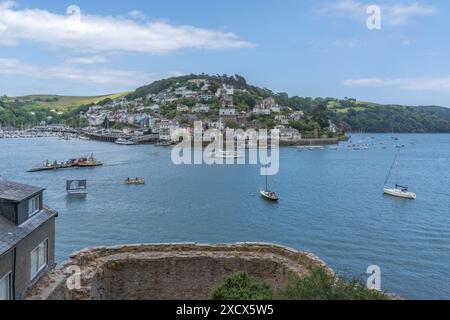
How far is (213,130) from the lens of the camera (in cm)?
11544

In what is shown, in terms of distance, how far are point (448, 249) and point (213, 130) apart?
91361 mm

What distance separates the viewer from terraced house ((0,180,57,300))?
9.09 m

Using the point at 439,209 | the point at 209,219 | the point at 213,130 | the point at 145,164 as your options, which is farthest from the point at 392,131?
the point at 209,219

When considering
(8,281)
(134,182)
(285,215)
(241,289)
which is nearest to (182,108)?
(134,182)

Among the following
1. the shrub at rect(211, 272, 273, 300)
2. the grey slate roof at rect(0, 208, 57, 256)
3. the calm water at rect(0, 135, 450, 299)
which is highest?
the grey slate roof at rect(0, 208, 57, 256)

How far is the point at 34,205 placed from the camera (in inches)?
444

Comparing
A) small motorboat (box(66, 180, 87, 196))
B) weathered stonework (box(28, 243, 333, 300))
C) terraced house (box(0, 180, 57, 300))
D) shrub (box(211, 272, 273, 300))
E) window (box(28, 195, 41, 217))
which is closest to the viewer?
shrub (box(211, 272, 273, 300))

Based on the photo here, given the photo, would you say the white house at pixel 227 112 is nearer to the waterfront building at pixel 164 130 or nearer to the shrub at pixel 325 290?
the waterfront building at pixel 164 130

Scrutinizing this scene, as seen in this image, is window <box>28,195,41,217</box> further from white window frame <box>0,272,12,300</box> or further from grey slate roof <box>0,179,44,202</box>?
white window frame <box>0,272,12,300</box>

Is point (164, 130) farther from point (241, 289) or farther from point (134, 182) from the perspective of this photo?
point (241, 289)

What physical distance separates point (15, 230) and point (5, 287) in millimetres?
1192

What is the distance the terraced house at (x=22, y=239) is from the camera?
909 cm

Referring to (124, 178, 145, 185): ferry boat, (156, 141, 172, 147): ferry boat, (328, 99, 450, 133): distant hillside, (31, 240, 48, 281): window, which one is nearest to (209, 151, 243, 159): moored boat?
(156, 141, 172, 147): ferry boat
